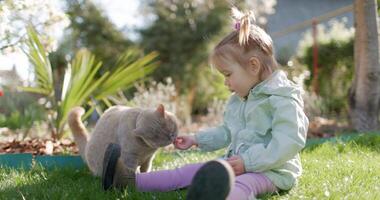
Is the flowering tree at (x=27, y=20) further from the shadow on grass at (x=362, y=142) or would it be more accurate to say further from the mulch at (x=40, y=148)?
the shadow on grass at (x=362, y=142)

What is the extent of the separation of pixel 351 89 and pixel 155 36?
7962 mm

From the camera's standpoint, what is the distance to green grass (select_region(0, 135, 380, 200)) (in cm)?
244

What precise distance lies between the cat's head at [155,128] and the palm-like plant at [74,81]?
201 cm

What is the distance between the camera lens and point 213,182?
178cm

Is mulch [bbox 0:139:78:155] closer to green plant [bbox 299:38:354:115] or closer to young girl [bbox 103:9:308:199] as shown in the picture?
young girl [bbox 103:9:308:199]

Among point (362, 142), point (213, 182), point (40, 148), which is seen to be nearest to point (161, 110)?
point (213, 182)

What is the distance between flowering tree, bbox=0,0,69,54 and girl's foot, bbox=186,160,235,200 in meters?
2.71

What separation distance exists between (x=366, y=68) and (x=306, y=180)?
9.76ft

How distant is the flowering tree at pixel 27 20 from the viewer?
4098 mm

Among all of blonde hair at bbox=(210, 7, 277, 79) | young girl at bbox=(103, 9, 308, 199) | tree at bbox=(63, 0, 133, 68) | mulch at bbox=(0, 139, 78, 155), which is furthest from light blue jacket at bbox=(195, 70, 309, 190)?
tree at bbox=(63, 0, 133, 68)

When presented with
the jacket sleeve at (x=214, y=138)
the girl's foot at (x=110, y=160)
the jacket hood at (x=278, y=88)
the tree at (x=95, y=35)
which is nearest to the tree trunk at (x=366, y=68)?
the jacket sleeve at (x=214, y=138)

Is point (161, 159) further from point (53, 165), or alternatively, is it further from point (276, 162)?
point (276, 162)

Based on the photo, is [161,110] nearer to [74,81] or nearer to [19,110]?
[74,81]

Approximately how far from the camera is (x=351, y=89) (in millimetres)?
5781
